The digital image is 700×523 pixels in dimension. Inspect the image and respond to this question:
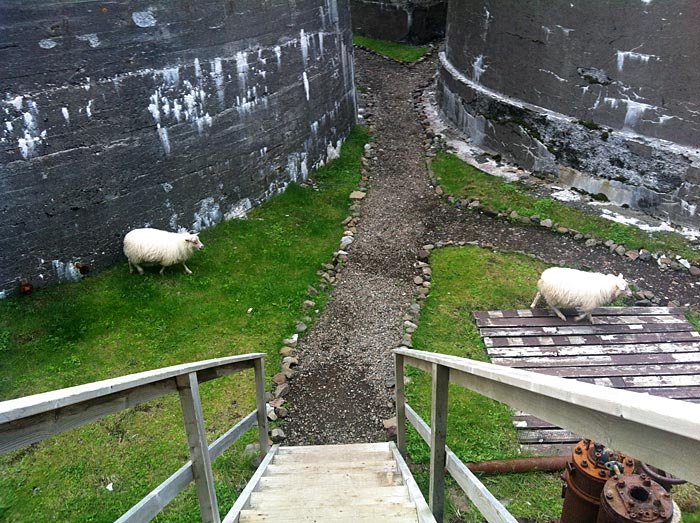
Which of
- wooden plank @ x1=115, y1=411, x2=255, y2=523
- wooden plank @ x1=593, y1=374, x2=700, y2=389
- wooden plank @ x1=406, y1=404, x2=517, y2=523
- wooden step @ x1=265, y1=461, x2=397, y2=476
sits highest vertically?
wooden plank @ x1=115, y1=411, x2=255, y2=523

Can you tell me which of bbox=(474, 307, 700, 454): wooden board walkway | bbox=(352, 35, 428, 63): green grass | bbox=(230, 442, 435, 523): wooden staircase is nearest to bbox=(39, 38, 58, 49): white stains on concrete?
bbox=(230, 442, 435, 523): wooden staircase

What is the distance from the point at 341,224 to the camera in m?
10.3

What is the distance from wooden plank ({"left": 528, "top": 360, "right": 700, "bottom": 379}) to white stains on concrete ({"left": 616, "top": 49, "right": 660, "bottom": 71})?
222 inches

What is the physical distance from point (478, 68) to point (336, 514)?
11766 millimetres

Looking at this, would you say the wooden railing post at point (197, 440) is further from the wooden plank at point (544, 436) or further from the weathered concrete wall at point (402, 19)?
the weathered concrete wall at point (402, 19)

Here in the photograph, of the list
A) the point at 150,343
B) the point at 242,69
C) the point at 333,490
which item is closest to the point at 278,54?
the point at 242,69

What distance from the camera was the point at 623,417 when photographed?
1.16 meters

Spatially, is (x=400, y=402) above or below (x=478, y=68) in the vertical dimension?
below

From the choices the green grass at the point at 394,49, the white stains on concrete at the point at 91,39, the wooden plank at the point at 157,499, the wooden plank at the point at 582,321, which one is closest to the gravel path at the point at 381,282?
the wooden plank at the point at 582,321

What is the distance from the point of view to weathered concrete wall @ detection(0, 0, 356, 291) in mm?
6879

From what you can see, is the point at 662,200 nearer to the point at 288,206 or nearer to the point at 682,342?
the point at 682,342

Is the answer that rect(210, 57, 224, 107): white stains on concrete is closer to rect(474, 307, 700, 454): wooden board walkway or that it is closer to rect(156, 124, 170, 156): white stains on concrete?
rect(156, 124, 170, 156): white stains on concrete

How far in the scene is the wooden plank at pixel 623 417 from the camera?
3.39ft

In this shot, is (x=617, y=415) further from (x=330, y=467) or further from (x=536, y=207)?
(x=536, y=207)
